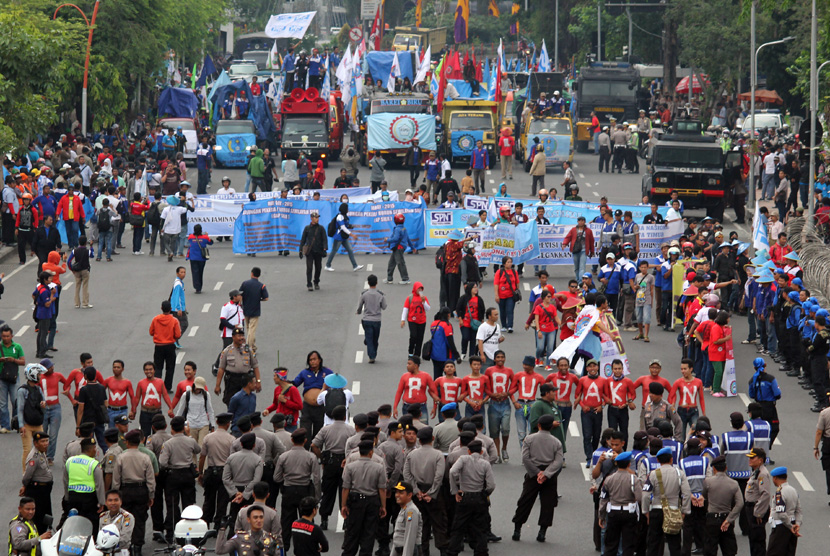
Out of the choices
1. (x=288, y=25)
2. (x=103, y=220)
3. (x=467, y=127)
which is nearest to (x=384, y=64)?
(x=467, y=127)

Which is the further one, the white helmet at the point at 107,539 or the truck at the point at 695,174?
the truck at the point at 695,174

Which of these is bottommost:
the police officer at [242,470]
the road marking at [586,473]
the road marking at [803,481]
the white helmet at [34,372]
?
the road marking at [803,481]

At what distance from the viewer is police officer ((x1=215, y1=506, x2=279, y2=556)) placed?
475 inches

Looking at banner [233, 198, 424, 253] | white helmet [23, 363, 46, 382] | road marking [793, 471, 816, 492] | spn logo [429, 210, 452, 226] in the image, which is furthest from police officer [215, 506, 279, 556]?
banner [233, 198, 424, 253]

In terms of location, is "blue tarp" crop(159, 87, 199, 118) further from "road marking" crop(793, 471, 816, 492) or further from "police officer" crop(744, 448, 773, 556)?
"police officer" crop(744, 448, 773, 556)

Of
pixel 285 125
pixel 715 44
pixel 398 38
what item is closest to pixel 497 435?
pixel 285 125

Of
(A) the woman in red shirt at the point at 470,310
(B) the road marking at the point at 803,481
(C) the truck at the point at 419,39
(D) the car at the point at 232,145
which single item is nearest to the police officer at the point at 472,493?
(B) the road marking at the point at 803,481

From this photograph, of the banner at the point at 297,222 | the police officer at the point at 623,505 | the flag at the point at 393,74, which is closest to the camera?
the police officer at the point at 623,505

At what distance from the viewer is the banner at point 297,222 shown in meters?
31.3

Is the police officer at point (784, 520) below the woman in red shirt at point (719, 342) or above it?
below

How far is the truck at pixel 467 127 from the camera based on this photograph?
4491 cm

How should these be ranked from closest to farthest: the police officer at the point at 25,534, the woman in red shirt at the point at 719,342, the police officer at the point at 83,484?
1. the police officer at the point at 25,534
2. the police officer at the point at 83,484
3. the woman in red shirt at the point at 719,342

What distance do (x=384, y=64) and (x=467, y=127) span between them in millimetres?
12617

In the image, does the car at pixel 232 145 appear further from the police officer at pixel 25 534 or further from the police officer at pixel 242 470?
the police officer at pixel 25 534
